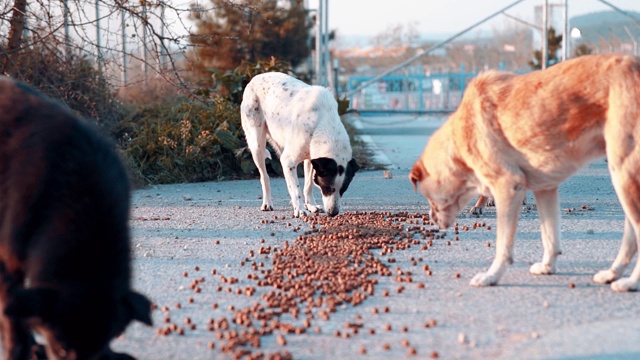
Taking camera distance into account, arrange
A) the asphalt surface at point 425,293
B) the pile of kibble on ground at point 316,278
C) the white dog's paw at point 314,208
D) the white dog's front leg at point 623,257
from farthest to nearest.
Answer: the white dog's paw at point 314,208 < the white dog's front leg at point 623,257 < the pile of kibble on ground at point 316,278 < the asphalt surface at point 425,293

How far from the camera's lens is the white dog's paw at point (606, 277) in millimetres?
6148

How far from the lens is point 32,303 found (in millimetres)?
3570

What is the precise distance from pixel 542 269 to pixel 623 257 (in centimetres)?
65

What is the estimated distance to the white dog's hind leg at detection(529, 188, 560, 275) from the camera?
6461 millimetres

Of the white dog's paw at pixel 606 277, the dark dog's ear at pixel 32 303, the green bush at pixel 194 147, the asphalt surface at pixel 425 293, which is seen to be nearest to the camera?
the dark dog's ear at pixel 32 303

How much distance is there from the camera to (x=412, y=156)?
15.9 meters

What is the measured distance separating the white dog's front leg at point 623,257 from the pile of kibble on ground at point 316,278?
1.32 metres

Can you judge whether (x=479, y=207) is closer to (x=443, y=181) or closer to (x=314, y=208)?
(x=314, y=208)

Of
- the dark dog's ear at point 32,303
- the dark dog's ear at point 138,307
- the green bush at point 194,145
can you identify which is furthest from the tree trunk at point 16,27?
the dark dog's ear at point 32,303

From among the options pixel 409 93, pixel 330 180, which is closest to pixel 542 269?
pixel 330 180

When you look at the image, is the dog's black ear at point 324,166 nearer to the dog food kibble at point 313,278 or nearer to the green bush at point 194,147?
the dog food kibble at point 313,278

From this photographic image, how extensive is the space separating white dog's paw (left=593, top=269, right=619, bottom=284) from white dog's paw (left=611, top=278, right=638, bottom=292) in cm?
22

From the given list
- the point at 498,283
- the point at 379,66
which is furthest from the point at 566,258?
the point at 379,66

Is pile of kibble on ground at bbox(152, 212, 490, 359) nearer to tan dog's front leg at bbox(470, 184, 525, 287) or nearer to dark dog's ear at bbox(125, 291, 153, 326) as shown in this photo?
tan dog's front leg at bbox(470, 184, 525, 287)
